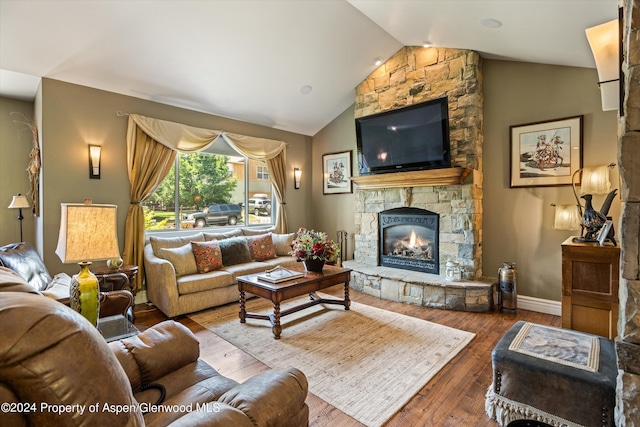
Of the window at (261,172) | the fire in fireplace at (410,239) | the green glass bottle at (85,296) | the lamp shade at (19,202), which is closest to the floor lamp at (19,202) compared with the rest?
the lamp shade at (19,202)

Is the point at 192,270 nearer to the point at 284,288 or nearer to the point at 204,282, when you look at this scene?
the point at 204,282

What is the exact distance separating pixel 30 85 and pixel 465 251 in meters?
5.79

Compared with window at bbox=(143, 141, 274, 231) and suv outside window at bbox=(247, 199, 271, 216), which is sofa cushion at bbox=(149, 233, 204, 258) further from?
suv outside window at bbox=(247, 199, 271, 216)

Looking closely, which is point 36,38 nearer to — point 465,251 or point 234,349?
point 234,349

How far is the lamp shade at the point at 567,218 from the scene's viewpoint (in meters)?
3.21

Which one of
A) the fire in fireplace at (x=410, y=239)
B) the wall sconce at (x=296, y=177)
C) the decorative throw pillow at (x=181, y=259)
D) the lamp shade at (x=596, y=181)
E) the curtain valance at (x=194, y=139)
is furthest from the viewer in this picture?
the wall sconce at (x=296, y=177)

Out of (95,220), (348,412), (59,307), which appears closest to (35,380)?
(59,307)

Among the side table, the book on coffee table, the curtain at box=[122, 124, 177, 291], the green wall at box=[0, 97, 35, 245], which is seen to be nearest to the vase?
the book on coffee table

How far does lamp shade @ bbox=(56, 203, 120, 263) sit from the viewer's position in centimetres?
166

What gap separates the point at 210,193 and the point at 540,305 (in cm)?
497

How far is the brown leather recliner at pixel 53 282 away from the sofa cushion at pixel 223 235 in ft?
4.80

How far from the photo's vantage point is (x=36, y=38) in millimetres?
3031

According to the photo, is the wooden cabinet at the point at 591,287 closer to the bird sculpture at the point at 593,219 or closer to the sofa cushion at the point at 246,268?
the bird sculpture at the point at 593,219

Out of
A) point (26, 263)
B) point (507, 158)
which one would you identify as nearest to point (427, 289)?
point (507, 158)
